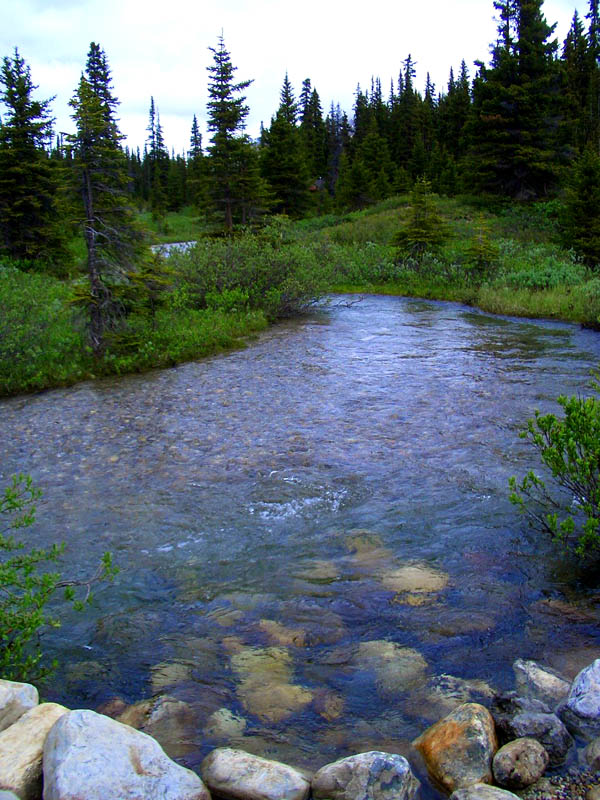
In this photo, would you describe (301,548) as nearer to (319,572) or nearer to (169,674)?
(319,572)

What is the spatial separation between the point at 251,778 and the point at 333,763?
1.38ft

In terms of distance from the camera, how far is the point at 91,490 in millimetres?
7328

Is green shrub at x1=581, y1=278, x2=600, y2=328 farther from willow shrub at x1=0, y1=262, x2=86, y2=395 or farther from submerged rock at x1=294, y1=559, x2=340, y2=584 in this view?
submerged rock at x1=294, y1=559, x2=340, y2=584

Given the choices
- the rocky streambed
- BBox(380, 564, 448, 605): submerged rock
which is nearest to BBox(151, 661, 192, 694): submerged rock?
the rocky streambed

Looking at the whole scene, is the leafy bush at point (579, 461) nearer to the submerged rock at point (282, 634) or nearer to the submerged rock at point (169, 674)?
the submerged rock at point (282, 634)

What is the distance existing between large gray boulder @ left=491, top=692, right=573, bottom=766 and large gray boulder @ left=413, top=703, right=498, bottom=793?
81 millimetres

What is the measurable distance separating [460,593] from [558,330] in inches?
486

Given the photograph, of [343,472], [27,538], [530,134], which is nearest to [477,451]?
[343,472]

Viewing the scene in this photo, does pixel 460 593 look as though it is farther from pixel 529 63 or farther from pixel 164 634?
pixel 529 63

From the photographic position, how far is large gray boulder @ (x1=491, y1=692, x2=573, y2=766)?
3449mm

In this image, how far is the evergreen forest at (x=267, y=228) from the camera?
40.6 ft

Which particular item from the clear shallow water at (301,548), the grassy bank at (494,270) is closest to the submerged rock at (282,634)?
the clear shallow water at (301,548)

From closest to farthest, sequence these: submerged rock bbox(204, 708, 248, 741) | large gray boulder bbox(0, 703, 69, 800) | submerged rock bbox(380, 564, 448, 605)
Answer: large gray boulder bbox(0, 703, 69, 800), submerged rock bbox(204, 708, 248, 741), submerged rock bbox(380, 564, 448, 605)

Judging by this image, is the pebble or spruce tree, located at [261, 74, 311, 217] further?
spruce tree, located at [261, 74, 311, 217]
